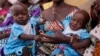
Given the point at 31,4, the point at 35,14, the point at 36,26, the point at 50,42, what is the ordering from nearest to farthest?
the point at 50,42 → the point at 36,26 → the point at 35,14 → the point at 31,4

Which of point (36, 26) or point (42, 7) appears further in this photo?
point (42, 7)

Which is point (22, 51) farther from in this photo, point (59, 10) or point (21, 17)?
point (59, 10)

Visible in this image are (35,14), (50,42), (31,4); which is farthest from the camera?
(31,4)

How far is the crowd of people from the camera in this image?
3.28 m

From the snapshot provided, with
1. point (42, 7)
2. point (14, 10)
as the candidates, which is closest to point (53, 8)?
point (42, 7)

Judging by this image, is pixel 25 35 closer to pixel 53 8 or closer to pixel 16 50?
pixel 16 50

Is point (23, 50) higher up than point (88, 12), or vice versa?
point (88, 12)

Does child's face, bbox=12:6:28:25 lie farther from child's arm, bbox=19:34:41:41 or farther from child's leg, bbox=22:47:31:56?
child's leg, bbox=22:47:31:56

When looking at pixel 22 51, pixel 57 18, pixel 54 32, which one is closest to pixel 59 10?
pixel 57 18

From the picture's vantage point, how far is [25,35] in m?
3.45

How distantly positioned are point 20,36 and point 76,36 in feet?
1.84

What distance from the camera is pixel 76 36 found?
10.9 feet

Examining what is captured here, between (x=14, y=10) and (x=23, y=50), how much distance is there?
1.37 feet

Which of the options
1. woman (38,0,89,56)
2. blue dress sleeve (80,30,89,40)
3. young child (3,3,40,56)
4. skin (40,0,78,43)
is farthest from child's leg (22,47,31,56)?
blue dress sleeve (80,30,89,40)
